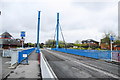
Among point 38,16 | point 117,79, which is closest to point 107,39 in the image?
point 38,16

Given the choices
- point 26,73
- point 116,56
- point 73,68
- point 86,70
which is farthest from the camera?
point 116,56

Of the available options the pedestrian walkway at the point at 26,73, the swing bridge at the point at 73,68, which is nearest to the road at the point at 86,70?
the swing bridge at the point at 73,68

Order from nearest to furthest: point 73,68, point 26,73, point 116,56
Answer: point 26,73
point 73,68
point 116,56

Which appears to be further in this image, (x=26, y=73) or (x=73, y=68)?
(x=73, y=68)

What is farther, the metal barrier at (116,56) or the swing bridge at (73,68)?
the metal barrier at (116,56)

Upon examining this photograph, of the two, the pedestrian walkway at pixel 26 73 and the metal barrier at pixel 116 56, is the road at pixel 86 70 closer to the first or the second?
the pedestrian walkway at pixel 26 73

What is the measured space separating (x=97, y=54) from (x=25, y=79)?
1406 cm

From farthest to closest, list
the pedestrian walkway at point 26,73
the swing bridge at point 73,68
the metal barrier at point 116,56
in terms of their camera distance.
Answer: the metal barrier at point 116,56, the pedestrian walkway at point 26,73, the swing bridge at point 73,68

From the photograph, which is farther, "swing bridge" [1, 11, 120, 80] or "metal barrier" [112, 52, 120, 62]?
"metal barrier" [112, 52, 120, 62]

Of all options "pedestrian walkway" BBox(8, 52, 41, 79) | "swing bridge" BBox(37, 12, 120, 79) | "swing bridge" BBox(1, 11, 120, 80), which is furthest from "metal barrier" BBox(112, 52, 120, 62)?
"pedestrian walkway" BBox(8, 52, 41, 79)

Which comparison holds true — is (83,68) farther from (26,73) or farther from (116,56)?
(116,56)

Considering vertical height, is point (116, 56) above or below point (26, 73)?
above

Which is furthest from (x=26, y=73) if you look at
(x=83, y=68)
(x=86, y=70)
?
(x=83, y=68)

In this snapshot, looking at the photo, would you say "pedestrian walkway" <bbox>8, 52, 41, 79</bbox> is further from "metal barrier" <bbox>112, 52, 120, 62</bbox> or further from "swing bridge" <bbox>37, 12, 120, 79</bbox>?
"metal barrier" <bbox>112, 52, 120, 62</bbox>
